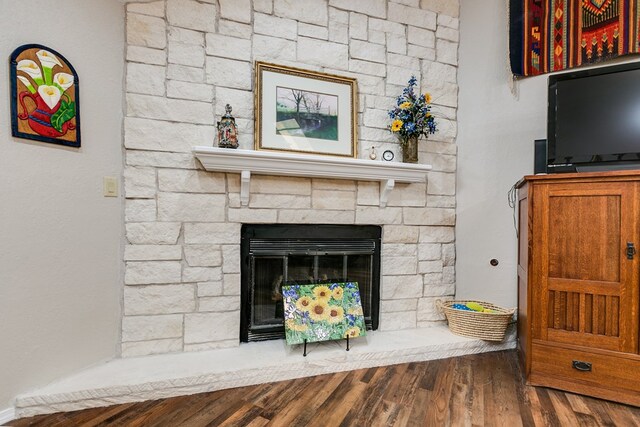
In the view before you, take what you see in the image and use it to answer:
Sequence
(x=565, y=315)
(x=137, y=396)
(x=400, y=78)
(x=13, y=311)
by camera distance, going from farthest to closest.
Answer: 1. (x=400, y=78)
2. (x=565, y=315)
3. (x=137, y=396)
4. (x=13, y=311)

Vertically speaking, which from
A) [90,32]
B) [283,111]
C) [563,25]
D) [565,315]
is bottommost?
[565,315]

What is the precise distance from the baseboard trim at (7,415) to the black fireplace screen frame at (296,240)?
3.59 feet

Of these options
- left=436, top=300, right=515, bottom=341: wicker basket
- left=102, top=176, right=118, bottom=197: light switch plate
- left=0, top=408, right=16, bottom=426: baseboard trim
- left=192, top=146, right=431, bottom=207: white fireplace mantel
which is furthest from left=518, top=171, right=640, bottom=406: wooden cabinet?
left=0, top=408, right=16, bottom=426: baseboard trim

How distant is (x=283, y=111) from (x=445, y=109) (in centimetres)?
127

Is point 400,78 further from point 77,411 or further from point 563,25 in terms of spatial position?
point 77,411

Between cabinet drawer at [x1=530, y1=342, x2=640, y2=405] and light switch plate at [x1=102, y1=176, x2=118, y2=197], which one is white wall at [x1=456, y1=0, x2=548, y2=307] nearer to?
cabinet drawer at [x1=530, y1=342, x2=640, y2=405]

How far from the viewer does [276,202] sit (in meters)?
2.20

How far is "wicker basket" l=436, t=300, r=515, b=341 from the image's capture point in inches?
89.3

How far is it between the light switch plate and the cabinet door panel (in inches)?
91.2

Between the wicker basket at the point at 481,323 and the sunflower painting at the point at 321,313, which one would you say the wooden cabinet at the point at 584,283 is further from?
the sunflower painting at the point at 321,313

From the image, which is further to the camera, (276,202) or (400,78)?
(400,78)

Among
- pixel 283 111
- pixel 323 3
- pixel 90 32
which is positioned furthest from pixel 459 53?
pixel 90 32

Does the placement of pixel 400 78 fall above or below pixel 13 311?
above

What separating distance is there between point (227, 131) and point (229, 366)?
1.32 m
